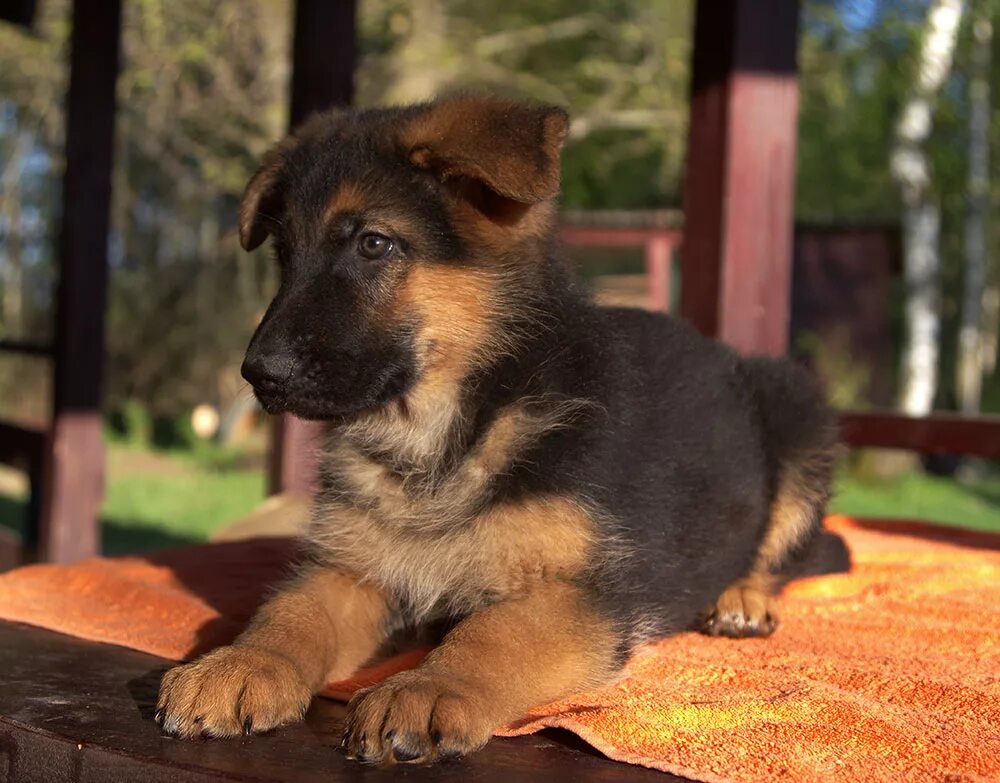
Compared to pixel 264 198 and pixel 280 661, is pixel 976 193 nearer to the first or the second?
pixel 264 198

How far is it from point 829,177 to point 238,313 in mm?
13828

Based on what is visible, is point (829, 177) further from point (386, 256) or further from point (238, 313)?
point (386, 256)

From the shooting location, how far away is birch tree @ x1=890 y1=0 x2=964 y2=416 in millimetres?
17969

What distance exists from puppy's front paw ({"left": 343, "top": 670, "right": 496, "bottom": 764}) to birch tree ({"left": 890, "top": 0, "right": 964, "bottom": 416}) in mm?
17295

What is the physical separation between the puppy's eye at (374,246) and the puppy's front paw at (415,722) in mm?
1153

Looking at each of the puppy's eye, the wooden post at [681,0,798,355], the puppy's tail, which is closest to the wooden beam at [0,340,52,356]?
the wooden post at [681,0,798,355]

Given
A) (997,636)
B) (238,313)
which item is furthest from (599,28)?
(997,636)

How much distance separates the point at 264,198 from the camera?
143 inches

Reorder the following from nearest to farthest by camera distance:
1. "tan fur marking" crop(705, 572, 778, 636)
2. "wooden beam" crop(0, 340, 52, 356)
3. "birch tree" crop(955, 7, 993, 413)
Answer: "tan fur marking" crop(705, 572, 778, 636)
"wooden beam" crop(0, 340, 52, 356)
"birch tree" crop(955, 7, 993, 413)

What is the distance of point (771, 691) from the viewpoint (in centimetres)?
288

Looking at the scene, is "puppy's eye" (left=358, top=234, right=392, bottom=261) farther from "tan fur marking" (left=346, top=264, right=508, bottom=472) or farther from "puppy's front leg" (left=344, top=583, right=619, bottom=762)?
"puppy's front leg" (left=344, top=583, right=619, bottom=762)

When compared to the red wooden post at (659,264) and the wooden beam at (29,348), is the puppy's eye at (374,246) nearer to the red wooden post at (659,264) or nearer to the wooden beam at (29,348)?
the wooden beam at (29,348)

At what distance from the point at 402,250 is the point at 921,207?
17.1 meters

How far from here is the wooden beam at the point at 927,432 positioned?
586cm
